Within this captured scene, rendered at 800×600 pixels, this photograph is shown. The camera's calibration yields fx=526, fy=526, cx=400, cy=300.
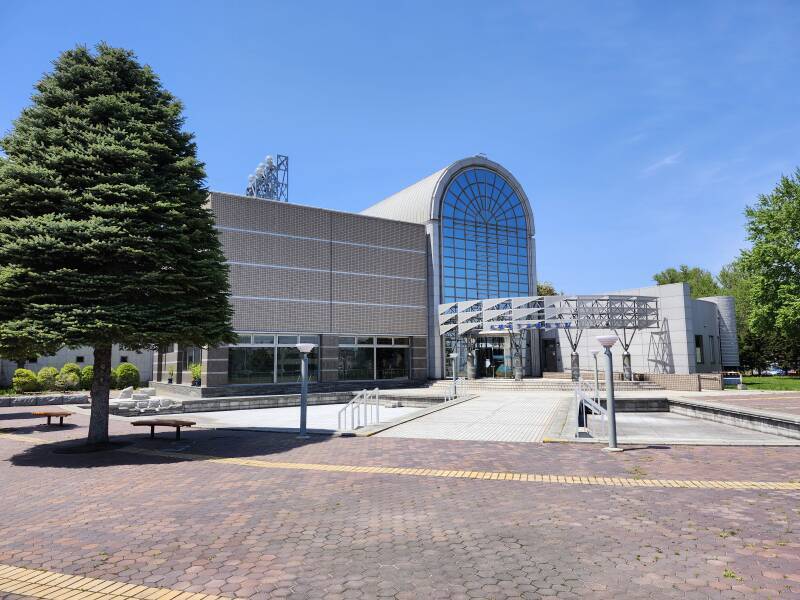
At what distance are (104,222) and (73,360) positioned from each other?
32586mm

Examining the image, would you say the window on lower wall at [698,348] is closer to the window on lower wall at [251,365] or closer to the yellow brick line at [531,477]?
the window on lower wall at [251,365]

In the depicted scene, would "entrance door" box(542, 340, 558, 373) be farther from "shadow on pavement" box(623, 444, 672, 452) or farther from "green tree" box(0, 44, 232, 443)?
"green tree" box(0, 44, 232, 443)

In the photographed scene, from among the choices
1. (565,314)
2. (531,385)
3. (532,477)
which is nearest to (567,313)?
(565,314)

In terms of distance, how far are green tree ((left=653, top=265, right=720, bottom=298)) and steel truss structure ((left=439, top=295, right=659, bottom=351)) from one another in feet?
127

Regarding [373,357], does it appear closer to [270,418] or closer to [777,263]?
[270,418]

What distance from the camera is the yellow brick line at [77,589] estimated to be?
4.71m

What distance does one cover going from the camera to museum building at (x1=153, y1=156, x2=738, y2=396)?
32.1 m

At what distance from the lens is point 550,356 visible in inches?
1732

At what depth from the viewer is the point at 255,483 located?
29.9 ft

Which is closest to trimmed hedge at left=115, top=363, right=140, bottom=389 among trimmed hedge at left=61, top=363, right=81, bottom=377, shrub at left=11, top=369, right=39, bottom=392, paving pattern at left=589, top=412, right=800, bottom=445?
trimmed hedge at left=61, top=363, right=81, bottom=377

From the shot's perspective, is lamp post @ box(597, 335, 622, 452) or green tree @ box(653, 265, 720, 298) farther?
green tree @ box(653, 265, 720, 298)

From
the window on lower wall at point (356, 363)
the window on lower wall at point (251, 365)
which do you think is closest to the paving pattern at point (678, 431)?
the window on lower wall at point (356, 363)

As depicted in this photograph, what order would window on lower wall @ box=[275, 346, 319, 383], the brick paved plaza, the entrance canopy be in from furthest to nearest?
the entrance canopy < window on lower wall @ box=[275, 346, 319, 383] < the brick paved plaza

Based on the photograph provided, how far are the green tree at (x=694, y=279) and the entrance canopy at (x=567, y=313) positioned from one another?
39.0 metres
